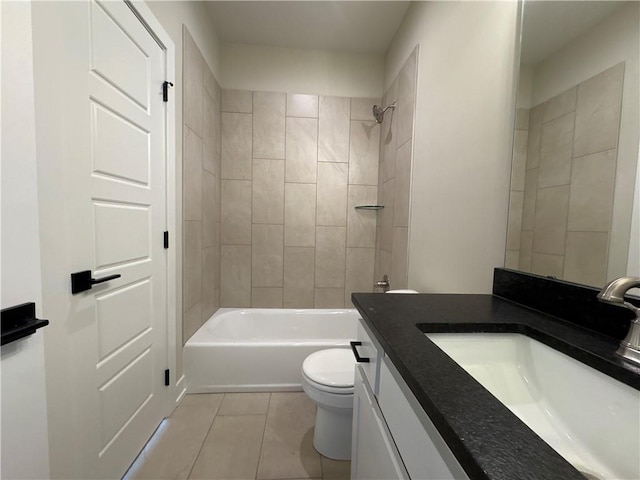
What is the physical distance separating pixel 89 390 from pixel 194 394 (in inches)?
38.5

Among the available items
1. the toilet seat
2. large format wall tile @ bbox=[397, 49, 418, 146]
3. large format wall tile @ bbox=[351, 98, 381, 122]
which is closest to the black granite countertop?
the toilet seat

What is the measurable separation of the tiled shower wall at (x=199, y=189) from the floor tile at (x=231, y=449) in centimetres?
62

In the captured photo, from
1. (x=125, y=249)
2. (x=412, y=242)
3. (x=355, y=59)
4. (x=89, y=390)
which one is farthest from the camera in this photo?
(x=355, y=59)

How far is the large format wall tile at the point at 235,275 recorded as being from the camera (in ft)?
8.34

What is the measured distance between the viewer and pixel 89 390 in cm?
100

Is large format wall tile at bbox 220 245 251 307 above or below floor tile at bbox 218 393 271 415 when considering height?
above

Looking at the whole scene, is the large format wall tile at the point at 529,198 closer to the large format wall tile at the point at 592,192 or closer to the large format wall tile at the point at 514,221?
the large format wall tile at the point at 514,221

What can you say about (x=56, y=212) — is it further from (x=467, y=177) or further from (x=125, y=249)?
(x=467, y=177)

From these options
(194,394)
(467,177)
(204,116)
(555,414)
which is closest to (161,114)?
(204,116)

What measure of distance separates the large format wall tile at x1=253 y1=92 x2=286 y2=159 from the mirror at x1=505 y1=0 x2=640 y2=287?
6.23 ft

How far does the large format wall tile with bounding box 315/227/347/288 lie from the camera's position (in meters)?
2.60

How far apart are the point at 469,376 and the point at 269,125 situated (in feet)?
8.18

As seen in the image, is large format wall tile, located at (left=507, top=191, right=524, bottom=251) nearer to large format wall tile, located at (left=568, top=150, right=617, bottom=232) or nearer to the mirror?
the mirror

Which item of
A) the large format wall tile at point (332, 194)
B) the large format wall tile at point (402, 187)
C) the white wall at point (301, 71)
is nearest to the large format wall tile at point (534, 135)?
the large format wall tile at point (402, 187)
